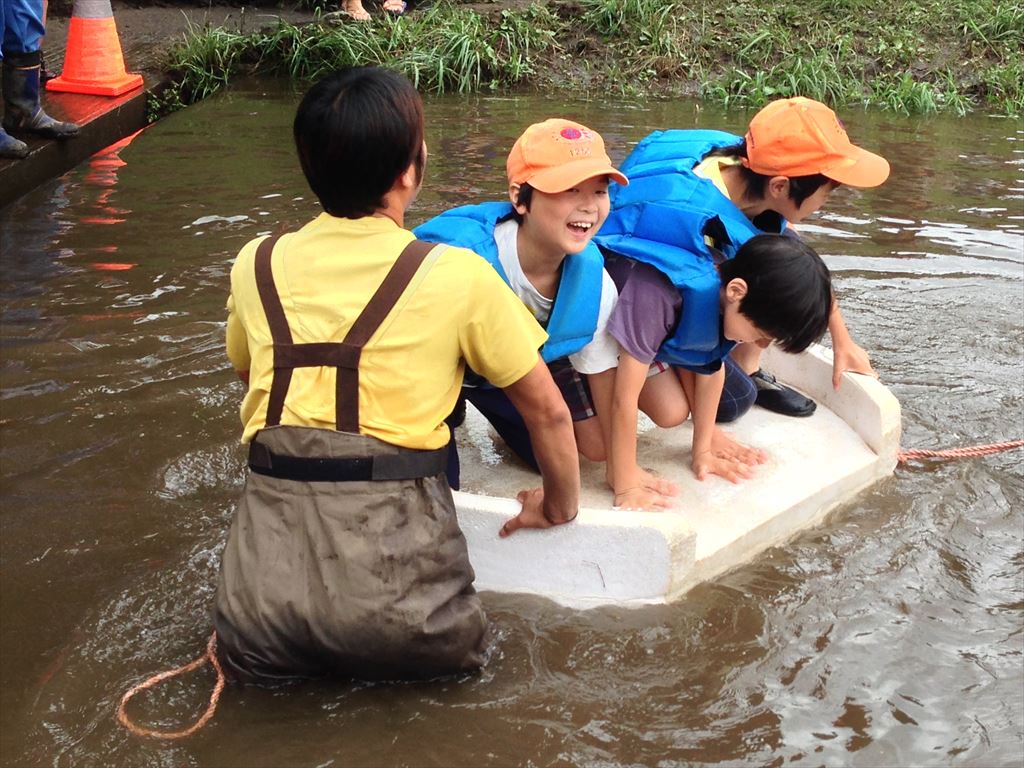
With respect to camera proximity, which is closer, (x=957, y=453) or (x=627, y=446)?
(x=627, y=446)

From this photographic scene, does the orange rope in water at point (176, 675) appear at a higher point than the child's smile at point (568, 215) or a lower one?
lower

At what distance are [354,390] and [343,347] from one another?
9 centimetres

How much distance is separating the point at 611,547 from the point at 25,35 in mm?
4700

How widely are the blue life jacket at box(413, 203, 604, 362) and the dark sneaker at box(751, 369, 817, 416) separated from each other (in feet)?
3.46

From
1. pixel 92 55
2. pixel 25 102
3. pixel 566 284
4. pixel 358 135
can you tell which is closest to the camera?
pixel 358 135

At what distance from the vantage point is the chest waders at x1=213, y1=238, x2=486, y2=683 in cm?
246

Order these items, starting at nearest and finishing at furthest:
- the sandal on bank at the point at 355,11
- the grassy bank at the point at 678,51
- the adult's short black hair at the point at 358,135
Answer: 1. the adult's short black hair at the point at 358,135
2. the grassy bank at the point at 678,51
3. the sandal on bank at the point at 355,11

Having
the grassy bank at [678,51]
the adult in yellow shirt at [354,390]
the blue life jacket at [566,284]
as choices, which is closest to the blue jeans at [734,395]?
the blue life jacket at [566,284]

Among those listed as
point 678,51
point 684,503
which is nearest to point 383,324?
point 684,503

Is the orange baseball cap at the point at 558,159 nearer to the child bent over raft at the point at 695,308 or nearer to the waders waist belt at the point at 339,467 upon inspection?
the child bent over raft at the point at 695,308

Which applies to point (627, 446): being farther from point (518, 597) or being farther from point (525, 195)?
point (525, 195)

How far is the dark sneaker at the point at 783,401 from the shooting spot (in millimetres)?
3934

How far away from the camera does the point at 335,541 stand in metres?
2.47

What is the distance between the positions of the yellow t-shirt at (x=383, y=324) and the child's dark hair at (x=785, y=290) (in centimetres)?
81
